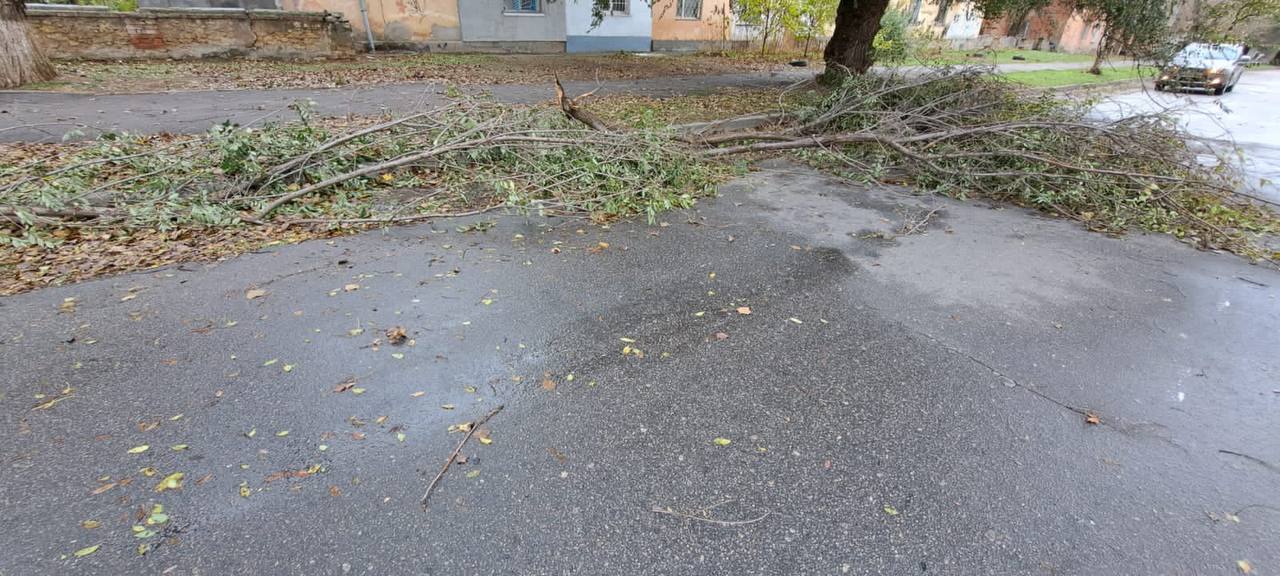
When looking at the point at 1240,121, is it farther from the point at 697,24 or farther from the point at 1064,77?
the point at 697,24

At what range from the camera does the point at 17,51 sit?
358 inches

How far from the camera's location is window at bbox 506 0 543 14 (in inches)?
694

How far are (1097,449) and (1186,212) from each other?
15.0 ft

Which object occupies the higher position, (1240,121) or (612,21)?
(612,21)

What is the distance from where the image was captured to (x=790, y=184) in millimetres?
7020

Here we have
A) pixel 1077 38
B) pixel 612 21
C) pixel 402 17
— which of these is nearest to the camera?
pixel 402 17

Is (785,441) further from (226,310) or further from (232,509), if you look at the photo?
(226,310)

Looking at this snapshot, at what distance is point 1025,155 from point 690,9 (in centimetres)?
1711

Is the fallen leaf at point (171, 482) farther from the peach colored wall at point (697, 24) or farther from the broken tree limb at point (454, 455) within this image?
the peach colored wall at point (697, 24)

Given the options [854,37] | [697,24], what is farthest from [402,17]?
[854,37]

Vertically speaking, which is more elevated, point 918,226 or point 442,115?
point 442,115

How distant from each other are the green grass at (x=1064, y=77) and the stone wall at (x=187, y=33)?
17993 millimetres

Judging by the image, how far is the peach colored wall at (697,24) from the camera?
65.6ft

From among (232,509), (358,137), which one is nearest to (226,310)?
(232,509)
